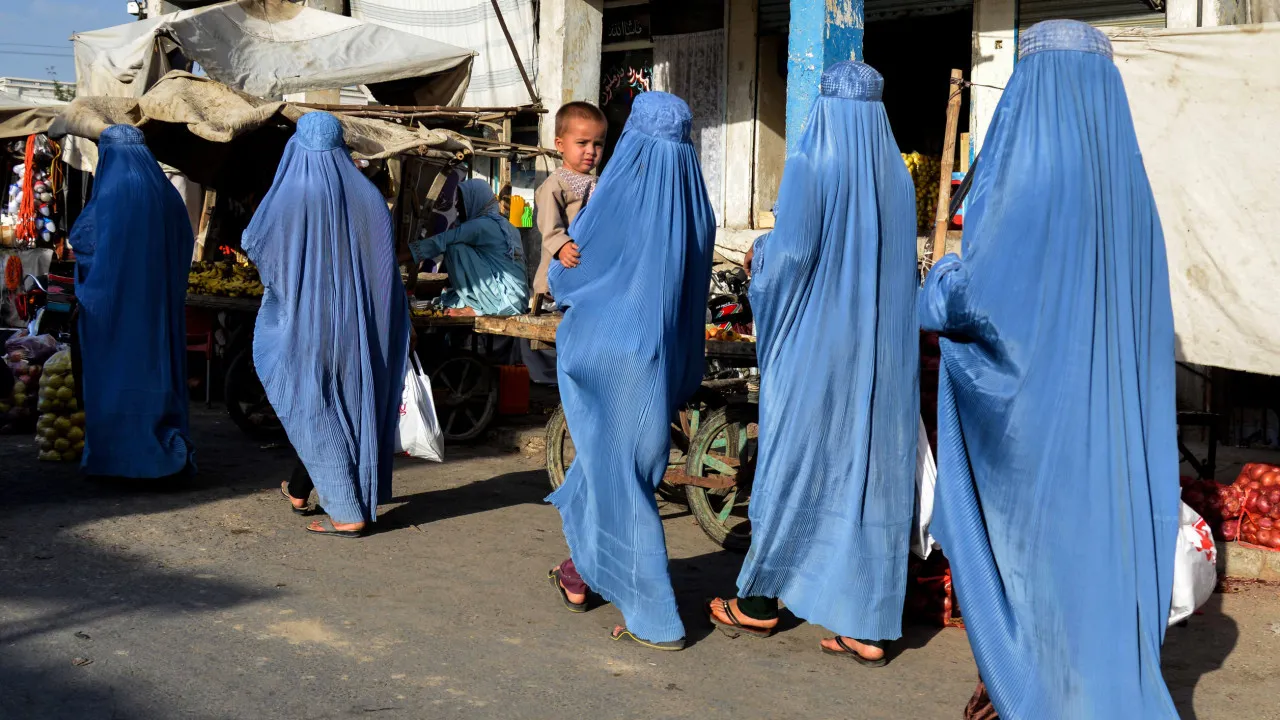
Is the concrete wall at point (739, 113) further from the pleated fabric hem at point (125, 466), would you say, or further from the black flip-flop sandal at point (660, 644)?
the black flip-flop sandal at point (660, 644)

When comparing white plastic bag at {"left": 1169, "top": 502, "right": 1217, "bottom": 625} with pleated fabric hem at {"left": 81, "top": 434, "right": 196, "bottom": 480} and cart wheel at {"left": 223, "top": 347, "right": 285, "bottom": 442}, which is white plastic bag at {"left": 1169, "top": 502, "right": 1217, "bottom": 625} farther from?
cart wheel at {"left": 223, "top": 347, "right": 285, "bottom": 442}

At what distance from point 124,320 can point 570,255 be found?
3301mm

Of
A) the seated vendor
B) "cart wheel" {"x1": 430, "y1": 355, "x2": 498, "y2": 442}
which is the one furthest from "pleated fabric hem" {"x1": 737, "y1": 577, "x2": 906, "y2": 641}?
the seated vendor

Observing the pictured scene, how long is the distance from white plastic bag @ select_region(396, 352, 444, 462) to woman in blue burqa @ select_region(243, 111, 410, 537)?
781 mm

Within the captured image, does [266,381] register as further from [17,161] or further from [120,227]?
[17,161]

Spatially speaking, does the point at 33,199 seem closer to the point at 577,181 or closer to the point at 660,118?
the point at 577,181

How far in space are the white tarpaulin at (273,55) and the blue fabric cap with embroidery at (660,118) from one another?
715 centimetres

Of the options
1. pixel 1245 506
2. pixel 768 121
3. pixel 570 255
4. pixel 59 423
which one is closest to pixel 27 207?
pixel 59 423

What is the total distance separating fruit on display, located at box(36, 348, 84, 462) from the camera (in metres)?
7.38

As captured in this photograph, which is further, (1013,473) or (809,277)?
(809,277)

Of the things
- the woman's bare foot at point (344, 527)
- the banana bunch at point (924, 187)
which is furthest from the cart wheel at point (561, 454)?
the banana bunch at point (924, 187)

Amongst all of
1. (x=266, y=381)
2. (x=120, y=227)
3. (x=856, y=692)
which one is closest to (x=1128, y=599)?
(x=856, y=692)

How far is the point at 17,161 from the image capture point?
42.0ft

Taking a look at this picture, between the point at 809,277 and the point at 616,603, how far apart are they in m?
1.35
